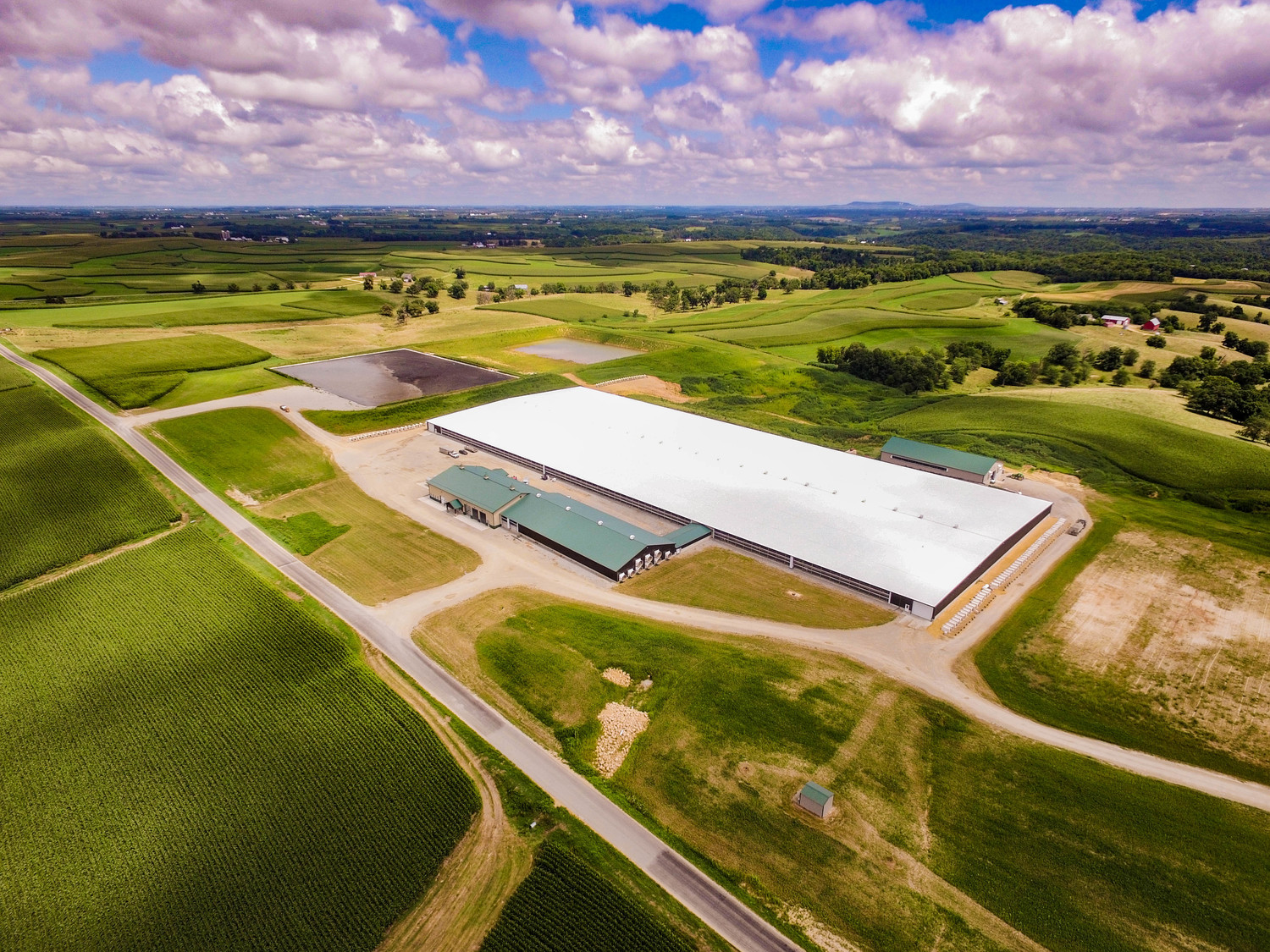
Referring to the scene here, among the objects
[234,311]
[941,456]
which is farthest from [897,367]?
[234,311]

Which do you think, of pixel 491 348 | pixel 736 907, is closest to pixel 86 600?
pixel 736 907

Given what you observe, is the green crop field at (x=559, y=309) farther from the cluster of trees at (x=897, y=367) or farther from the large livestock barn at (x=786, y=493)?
the large livestock barn at (x=786, y=493)

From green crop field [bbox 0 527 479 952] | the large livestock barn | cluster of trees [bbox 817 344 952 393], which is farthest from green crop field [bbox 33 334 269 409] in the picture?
cluster of trees [bbox 817 344 952 393]

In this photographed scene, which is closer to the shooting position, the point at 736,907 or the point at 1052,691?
the point at 736,907

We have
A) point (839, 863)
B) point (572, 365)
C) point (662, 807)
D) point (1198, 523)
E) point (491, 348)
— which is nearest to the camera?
point (839, 863)

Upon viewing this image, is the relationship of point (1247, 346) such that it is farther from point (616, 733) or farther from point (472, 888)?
point (472, 888)

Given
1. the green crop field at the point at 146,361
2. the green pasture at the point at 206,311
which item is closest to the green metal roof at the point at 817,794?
the green crop field at the point at 146,361

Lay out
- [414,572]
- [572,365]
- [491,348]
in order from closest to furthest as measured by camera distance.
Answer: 1. [414,572]
2. [572,365]
3. [491,348]

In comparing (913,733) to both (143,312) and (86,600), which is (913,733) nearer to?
(86,600)
